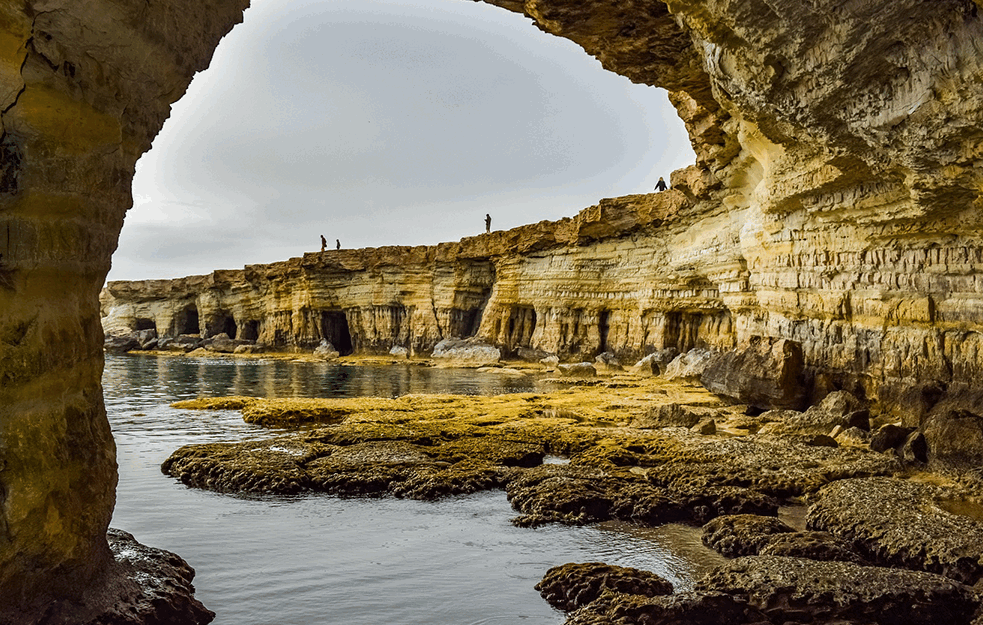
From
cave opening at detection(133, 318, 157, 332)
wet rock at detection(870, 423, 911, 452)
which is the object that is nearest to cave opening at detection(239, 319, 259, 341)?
cave opening at detection(133, 318, 157, 332)

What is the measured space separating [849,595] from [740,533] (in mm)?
1605

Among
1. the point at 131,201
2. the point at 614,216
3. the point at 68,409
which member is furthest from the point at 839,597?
the point at 614,216

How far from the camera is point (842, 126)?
405 inches

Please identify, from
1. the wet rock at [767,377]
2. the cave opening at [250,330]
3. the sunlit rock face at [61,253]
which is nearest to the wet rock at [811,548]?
the sunlit rock face at [61,253]

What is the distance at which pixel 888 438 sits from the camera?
10180 millimetres

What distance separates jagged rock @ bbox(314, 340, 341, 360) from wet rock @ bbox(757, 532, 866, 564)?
40952 millimetres

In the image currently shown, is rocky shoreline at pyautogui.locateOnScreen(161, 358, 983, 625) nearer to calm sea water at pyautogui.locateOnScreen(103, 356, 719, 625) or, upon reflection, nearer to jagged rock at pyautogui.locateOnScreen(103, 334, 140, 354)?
calm sea water at pyautogui.locateOnScreen(103, 356, 719, 625)

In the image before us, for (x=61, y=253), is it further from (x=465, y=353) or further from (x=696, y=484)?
(x=465, y=353)

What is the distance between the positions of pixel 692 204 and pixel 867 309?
11.8 metres

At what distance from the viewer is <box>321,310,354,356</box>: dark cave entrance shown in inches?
1934

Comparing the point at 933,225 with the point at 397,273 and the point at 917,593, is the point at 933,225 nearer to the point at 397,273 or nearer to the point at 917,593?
the point at 917,593

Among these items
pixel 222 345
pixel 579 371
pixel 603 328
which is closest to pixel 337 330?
pixel 222 345

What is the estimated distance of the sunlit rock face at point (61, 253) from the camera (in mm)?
3779

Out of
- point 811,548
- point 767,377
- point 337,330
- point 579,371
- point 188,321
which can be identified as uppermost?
point 188,321
